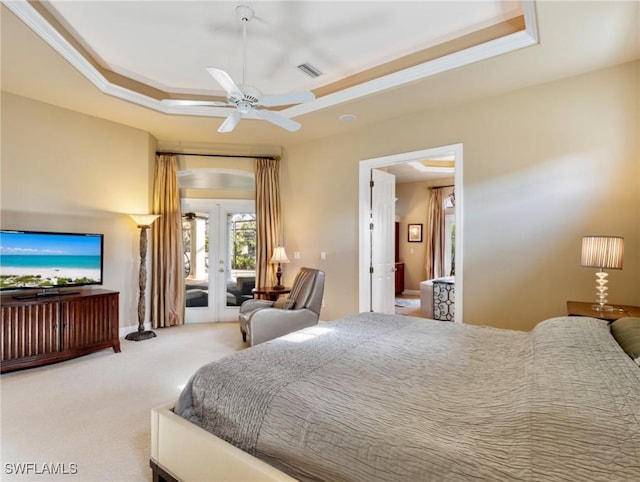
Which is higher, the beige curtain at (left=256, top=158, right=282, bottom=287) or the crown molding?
the crown molding

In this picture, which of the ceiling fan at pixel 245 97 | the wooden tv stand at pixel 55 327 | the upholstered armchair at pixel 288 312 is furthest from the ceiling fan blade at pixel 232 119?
the wooden tv stand at pixel 55 327

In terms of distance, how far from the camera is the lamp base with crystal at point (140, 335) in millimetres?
4645

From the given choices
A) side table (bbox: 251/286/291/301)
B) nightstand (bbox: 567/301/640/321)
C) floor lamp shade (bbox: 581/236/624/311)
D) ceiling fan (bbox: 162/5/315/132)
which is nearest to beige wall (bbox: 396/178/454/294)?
side table (bbox: 251/286/291/301)

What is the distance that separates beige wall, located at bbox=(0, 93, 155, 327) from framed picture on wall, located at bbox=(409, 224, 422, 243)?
6182 mm

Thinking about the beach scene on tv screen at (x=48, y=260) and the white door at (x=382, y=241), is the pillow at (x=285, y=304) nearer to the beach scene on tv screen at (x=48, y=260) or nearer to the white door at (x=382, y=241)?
the white door at (x=382, y=241)

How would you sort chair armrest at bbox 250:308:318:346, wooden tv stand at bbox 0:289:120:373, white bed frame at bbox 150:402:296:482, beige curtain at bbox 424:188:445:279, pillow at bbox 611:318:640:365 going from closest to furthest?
white bed frame at bbox 150:402:296:482 < pillow at bbox 611:318:640:365 < wooden tv stand at bbox 0:289:120:373 < chair armrest at bbox 250:308:318:346 < beige curtain at bbox 424:188:445:279

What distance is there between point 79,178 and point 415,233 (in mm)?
7104

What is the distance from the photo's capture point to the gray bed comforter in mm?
985

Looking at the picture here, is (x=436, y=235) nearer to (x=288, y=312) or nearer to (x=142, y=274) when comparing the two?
(x=288, y=312)

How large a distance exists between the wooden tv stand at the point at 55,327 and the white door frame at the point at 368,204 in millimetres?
3122

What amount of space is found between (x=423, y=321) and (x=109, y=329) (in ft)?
11.8

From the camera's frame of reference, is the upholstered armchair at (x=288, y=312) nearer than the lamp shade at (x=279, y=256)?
Yes

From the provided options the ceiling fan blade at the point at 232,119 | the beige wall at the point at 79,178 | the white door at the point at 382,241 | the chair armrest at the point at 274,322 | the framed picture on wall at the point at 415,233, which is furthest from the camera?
the framed picture on wall at the point at 415,233

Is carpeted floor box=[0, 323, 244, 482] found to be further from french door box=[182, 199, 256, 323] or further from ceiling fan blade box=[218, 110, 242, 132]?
ceiling fan blade box=[218, 110, 242, 132]
